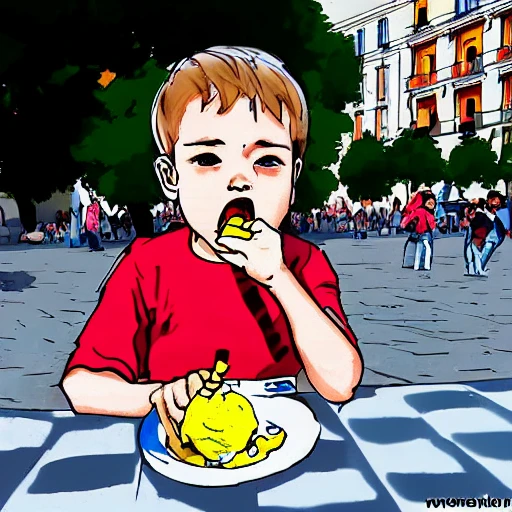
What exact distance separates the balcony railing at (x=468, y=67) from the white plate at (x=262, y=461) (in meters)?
1.45

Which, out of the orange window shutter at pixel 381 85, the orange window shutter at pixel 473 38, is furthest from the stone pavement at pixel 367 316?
the orange window shutter at pixel 473 38

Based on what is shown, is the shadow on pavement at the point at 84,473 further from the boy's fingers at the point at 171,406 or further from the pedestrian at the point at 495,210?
the pedestrian at the point at 495,210

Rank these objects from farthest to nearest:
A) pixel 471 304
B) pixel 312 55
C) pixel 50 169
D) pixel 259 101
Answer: pixel 471 304 → pixel 50 169 → pixel 312 55 → pixel 259 101

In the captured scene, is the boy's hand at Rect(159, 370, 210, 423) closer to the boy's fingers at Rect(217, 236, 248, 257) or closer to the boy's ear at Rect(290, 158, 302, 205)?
the boy's fingers at Rect(217, 236, 248, 257)

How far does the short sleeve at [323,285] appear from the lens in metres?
1.81

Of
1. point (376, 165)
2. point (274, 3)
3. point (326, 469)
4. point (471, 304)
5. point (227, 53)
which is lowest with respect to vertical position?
point (326, 469)

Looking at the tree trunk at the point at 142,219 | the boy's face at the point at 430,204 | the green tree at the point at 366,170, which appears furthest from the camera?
the boy's face at the point at 430,204

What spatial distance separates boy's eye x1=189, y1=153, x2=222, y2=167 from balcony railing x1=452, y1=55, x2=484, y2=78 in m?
1.17

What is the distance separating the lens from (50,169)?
89.7 inches

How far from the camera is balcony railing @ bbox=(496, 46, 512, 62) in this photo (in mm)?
2366

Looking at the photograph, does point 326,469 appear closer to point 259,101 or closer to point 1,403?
point 259,101

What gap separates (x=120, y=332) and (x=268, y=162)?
67 cm

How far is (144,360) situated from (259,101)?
85 cm

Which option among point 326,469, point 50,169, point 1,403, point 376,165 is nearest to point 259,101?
point 376,165
